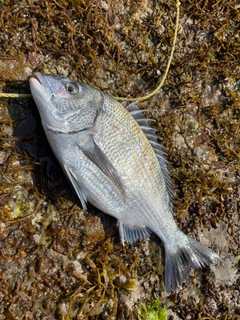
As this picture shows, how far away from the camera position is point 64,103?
10.1ft

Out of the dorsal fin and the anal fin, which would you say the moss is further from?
the dorsal fin

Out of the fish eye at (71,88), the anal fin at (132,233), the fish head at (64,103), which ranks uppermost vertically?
the fish eye at (71,88)

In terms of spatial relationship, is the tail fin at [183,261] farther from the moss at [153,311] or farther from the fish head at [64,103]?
the fish head at [64,103]

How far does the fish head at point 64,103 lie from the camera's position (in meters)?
3.03

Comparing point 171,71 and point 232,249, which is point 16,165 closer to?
point 171,71

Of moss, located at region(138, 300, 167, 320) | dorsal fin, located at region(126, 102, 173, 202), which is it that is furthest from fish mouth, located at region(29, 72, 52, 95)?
moss, located at region(138, 300, 167, 320)

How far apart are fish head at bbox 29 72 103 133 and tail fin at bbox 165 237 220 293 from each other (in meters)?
1.50

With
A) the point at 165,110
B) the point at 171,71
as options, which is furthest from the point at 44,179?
the point at 171,71

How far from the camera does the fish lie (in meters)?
3.10

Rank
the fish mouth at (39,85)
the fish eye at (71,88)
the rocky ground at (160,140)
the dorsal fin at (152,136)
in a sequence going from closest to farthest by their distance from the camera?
the fish mouth at (39,85) → the fish eye at (71,88) → the rocky ground at (160,140) → the dorsal fin at (152,136)

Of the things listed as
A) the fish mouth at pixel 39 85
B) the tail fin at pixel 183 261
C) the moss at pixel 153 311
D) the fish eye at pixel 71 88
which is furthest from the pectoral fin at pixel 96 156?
the moss at pixel 153 311

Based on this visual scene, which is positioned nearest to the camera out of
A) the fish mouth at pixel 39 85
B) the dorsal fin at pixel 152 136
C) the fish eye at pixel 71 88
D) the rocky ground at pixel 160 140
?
the fish mouth at pixel 39 85

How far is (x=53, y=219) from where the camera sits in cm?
346

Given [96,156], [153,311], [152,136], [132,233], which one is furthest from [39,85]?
[153,311]
